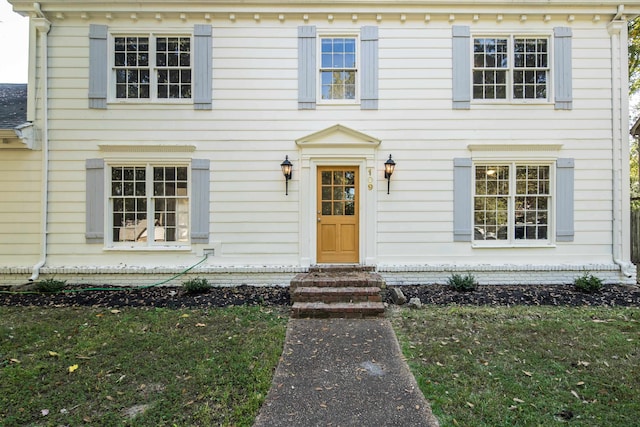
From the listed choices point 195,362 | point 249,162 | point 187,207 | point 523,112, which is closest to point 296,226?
point 249,162

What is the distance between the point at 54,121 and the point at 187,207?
308cm

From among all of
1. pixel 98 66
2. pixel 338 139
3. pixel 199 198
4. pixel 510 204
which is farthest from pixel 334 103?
pixel 98 66

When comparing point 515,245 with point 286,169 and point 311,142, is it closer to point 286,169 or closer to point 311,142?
point 311,142

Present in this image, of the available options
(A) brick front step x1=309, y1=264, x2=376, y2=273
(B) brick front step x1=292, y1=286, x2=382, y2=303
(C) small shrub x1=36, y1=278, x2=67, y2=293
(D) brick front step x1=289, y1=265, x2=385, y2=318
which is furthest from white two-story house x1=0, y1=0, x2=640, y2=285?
(B) brick front step x1=292, y1=286, x2=382, y2=303

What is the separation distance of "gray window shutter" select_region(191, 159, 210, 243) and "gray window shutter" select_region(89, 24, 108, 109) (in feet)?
7.45

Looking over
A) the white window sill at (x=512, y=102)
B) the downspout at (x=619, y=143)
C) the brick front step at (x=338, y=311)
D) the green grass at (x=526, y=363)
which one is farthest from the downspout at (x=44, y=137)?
the downspout at (x=619, y=143)

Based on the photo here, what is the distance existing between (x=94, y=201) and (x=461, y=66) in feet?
25.4

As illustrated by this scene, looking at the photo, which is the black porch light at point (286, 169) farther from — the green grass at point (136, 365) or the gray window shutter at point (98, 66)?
the gray window shutter at point (98, 66)

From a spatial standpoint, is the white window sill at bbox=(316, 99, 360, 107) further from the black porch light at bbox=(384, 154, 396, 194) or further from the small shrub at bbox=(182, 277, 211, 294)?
the small shrub at bbox=(182, 277, 211, 294)

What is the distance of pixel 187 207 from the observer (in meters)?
6.63

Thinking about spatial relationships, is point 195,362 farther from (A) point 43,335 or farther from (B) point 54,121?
(B) point 54,121

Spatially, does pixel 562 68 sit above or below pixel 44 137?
above

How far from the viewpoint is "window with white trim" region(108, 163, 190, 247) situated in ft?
21.7

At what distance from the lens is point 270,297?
596 centimetres
